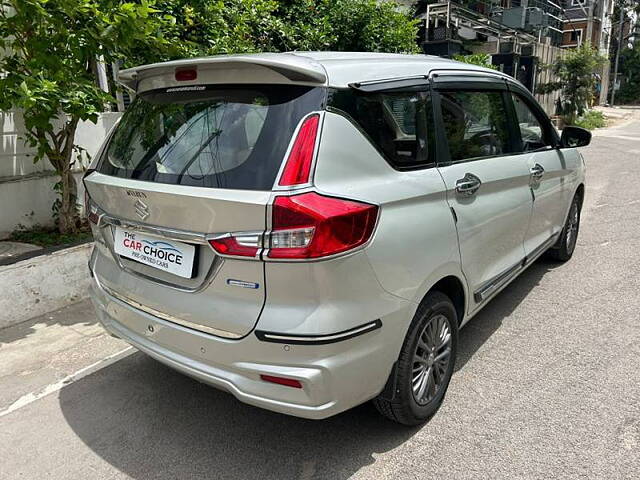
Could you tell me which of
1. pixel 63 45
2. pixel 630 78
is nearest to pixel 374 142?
pixel 63 45

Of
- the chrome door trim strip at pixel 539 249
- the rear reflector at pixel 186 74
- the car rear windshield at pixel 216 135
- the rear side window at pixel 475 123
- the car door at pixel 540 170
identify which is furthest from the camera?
the chrome door trim strip at pixel 539 249

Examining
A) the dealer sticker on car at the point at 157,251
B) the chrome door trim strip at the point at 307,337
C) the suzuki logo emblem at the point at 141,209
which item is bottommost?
the chrome door trim strip at the point at 307,337

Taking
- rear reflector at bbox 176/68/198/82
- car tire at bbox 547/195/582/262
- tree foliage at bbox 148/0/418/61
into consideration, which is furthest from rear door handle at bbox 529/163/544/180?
tree foliage at bbox 148/0/418/61

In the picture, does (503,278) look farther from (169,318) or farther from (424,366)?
(169,318)

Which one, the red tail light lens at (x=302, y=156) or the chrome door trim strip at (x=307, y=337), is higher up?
the red tail light lens at (x=302, y=156)

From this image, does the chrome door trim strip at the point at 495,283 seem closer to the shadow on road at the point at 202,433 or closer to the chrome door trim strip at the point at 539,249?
the chrome door trim strip at the point at 539,249

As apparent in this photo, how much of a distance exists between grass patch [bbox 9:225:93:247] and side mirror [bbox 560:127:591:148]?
4434 mm

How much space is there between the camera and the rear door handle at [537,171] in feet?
12.2

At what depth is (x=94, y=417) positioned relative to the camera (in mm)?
2836

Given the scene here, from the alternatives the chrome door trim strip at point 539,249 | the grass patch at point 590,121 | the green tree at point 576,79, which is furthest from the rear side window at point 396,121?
the grass patch at point 590,121

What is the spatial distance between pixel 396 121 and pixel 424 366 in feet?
4.05

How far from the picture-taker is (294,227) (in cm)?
196

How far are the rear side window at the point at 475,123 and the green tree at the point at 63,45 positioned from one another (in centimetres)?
230

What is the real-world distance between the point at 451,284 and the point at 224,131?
4.78ft
